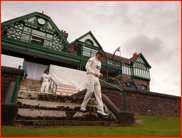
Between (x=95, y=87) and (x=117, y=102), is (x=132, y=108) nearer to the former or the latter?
(x=117, y=102)

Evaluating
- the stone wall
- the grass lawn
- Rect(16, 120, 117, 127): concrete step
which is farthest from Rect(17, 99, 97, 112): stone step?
the stone wall

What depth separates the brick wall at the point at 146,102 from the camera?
19.5 feet

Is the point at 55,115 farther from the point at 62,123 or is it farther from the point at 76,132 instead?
the point at 76,132

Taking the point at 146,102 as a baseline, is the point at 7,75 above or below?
above

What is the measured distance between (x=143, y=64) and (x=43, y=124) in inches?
967

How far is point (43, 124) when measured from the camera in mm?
2777

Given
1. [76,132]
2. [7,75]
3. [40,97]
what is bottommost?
[76,132]

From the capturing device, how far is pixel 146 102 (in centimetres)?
711

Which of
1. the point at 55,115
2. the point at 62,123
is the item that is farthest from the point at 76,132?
the point at 55,115

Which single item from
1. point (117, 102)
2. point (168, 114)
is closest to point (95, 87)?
point (117, 102)

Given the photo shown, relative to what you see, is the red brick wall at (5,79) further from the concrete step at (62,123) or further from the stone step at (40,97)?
the concrete step at (62,123)

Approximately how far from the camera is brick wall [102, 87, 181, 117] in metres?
5.95

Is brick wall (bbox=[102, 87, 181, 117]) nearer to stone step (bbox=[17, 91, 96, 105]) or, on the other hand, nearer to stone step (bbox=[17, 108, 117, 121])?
stone step (bbox=[17, 108, 117, 121])

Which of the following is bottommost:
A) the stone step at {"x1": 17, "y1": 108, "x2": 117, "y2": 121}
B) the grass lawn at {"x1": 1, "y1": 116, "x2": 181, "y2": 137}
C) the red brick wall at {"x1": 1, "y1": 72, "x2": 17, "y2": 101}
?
the grass lawn at {"x1": 1, "y1": 116, "x2": 181, "y2": 137}
